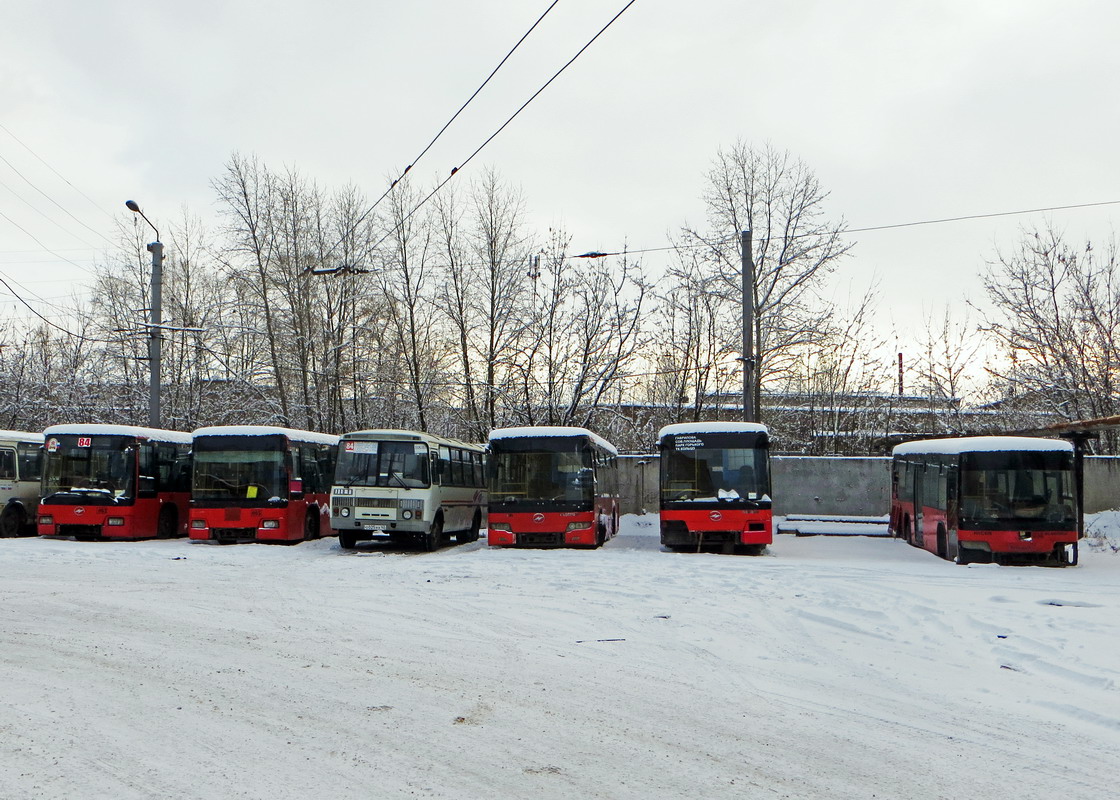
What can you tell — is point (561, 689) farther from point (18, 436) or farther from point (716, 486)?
point (18, 436)

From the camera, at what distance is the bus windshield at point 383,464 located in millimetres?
21406

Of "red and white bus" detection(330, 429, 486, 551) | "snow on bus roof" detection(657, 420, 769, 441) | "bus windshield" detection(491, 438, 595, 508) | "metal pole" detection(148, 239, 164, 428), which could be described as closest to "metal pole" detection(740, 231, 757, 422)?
"snow on bus roof" detection(657, 420, 769, 441)

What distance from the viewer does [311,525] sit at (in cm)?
2448

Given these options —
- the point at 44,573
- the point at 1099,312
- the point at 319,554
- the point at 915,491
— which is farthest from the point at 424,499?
the point at 1099,312

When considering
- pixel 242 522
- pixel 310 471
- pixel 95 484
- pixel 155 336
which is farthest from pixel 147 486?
pixel 155 336

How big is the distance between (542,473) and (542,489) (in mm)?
344

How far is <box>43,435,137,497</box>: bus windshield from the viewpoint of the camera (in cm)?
2294

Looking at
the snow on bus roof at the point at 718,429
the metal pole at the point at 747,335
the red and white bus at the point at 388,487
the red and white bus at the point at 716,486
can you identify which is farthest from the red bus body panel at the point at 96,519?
the metal pole at the point at 747,335

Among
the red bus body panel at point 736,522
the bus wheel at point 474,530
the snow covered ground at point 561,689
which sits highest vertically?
the red bus body panel at point 736,522

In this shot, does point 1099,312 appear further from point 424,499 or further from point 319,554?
point 319,554

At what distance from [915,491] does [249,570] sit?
1556cm

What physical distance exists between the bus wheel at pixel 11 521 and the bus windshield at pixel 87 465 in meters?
2.54

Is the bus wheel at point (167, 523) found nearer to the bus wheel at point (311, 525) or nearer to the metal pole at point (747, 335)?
the bus wheel at point (311, 525)

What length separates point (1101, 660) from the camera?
27.5 ft
